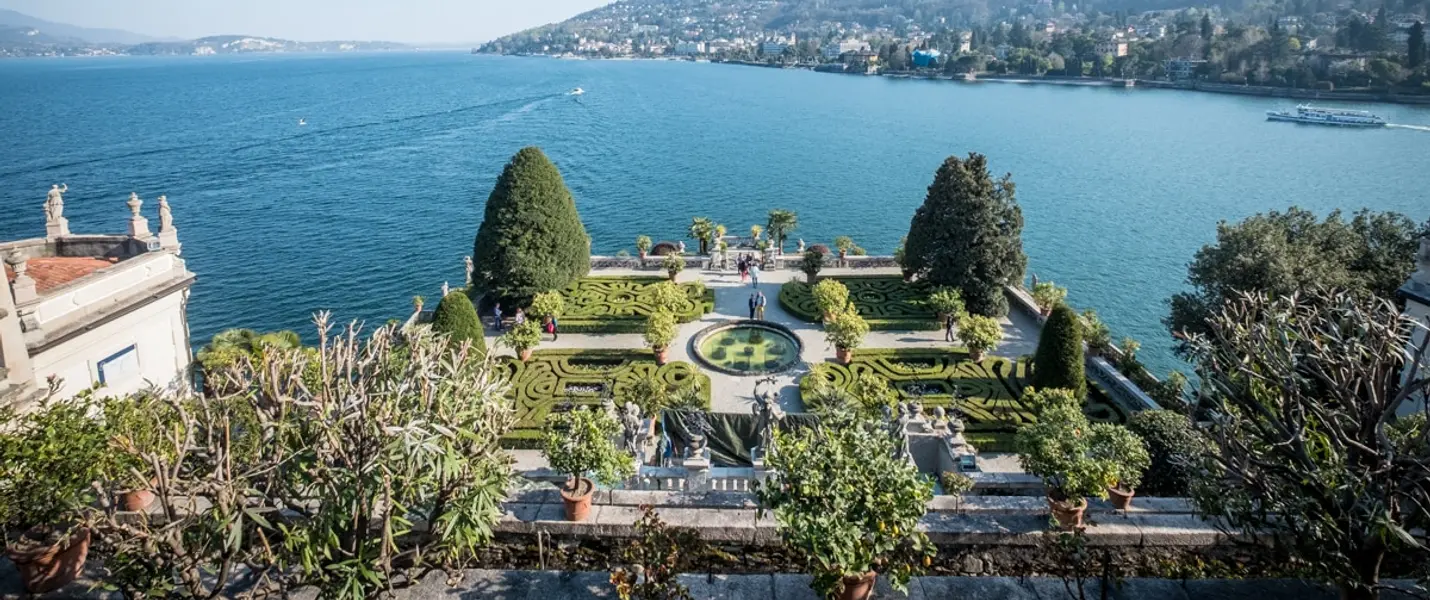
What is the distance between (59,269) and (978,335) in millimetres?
26923

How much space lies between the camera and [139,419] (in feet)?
41.1

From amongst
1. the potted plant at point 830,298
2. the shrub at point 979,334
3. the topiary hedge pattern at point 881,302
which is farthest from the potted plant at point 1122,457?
the topiary hedge pattern at point 881,302

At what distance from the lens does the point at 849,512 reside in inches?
361

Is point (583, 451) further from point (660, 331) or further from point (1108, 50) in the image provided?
point (1108, 50)

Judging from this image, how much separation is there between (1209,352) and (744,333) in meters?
20.8

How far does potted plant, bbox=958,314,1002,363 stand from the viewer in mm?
26531

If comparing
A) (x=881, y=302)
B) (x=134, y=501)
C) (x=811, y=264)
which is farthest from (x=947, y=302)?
(x=134, y=501)

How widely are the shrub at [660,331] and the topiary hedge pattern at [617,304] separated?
122 inches

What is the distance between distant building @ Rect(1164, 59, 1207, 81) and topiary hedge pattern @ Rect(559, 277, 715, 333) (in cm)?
15877

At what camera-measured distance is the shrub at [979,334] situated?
87.0 ft

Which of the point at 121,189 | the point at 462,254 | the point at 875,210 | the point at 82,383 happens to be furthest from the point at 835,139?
the point at 82,383

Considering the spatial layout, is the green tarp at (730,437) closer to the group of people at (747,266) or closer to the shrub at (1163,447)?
the shrub at (1163,447)

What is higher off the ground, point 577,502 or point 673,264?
point 577,502

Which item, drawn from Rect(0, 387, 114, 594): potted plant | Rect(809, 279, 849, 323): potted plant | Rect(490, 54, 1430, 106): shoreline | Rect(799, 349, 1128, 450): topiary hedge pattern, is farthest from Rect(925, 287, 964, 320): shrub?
Rect(490, 54, 1430, 106): shoreline
